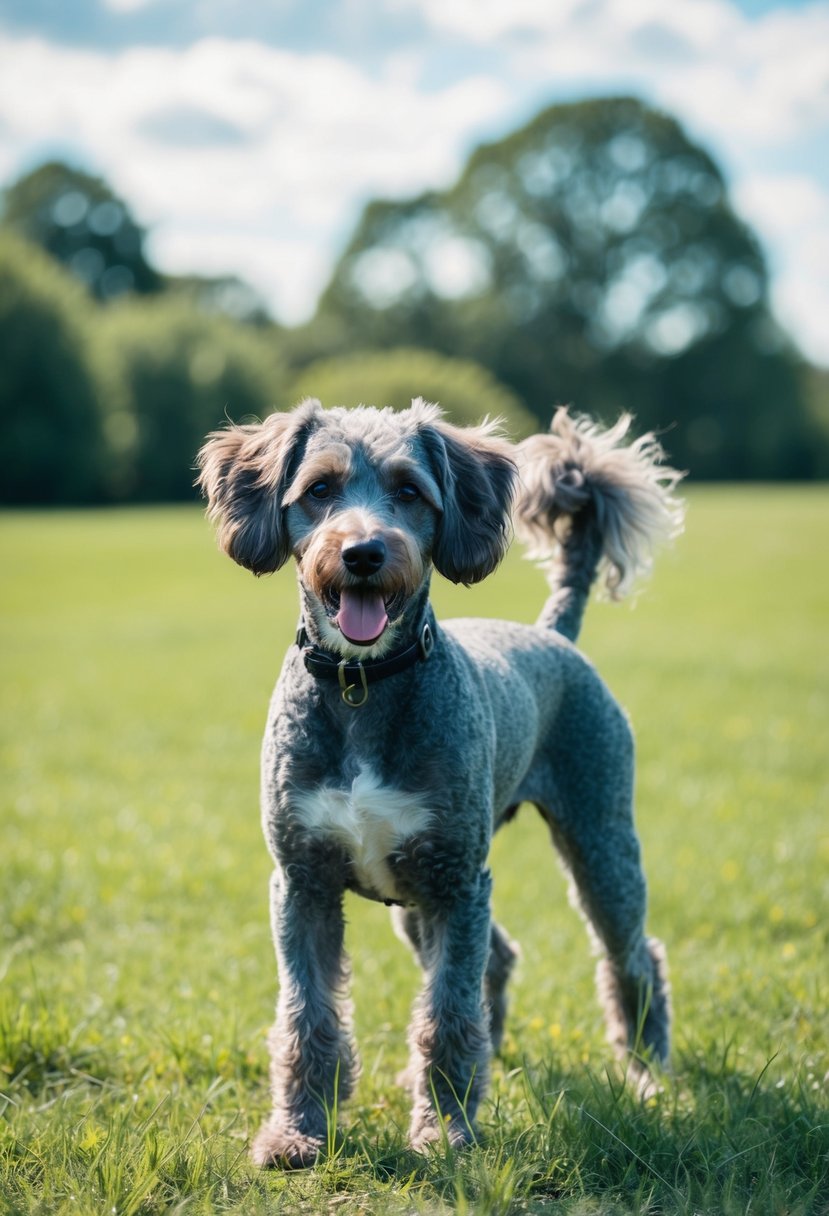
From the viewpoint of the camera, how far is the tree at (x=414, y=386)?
48.1 m

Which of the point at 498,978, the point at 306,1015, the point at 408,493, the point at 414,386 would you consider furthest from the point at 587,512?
the point at 414,386

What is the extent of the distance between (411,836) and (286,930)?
0.60 meters

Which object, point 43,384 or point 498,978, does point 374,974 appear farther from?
point 43,384

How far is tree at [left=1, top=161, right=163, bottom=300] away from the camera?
70062 mm

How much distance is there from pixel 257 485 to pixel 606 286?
190 feet

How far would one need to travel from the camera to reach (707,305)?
195ft

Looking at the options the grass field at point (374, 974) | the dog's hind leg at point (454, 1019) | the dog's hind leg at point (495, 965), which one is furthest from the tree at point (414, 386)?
the dog's hind leg at point (454, 1019)

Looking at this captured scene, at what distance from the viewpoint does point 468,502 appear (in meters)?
4.13

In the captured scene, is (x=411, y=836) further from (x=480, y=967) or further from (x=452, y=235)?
(x=452, y=235)

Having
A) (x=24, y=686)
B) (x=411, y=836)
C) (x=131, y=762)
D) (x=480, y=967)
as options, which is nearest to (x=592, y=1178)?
(x=480, y=967)

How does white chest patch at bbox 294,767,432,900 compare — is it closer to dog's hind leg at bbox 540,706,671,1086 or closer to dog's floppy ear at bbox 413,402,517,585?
dog's floppy ear at bbox 413,402,517,585

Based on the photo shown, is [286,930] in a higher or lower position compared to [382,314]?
lower

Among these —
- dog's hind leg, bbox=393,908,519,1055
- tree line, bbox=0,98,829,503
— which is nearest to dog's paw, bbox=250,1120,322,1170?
dog's hind leg, bbox=393,908,519,1055

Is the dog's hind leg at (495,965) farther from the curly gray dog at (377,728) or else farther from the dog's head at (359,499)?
the dog's head at (359,499)
